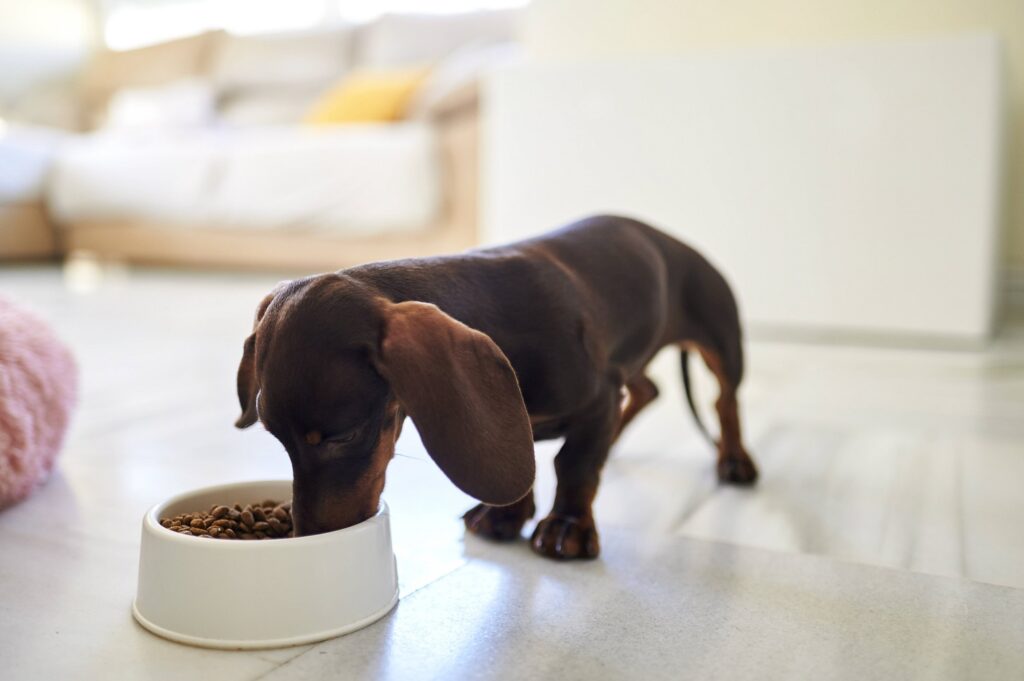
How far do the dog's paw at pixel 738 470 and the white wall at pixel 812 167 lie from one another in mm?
1714

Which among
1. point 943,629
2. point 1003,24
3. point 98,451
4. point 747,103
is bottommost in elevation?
point 98,451

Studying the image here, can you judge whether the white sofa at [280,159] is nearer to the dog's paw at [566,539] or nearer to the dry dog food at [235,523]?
the dog's paw at [566,539]

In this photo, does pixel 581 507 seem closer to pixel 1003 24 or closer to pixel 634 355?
pixel 634 355

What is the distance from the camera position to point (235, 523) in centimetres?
113

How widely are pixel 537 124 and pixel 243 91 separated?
11.8 ft

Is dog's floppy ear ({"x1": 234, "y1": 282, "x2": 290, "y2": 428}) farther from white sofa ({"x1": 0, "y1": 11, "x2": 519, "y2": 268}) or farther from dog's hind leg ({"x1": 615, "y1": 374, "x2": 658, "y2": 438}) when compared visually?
white sofa ({"x1": 0, "y1": 11, "x2": 519, "y2": 268})

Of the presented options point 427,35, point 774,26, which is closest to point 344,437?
point 774,26

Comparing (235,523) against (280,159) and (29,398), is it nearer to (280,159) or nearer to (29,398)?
(29,398)

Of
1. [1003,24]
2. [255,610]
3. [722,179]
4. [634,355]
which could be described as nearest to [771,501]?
[634,355]

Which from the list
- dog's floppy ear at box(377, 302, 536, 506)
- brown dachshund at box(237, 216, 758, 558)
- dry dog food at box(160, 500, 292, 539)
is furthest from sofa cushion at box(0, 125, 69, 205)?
dog's floppy ear at box(377, 302, 536, 506)

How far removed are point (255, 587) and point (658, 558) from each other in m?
0.53

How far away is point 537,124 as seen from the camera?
3.61m

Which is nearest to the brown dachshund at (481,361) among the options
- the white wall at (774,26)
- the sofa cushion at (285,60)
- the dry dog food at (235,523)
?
the dry dog food at (235,523)

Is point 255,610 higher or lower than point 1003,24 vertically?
lower
